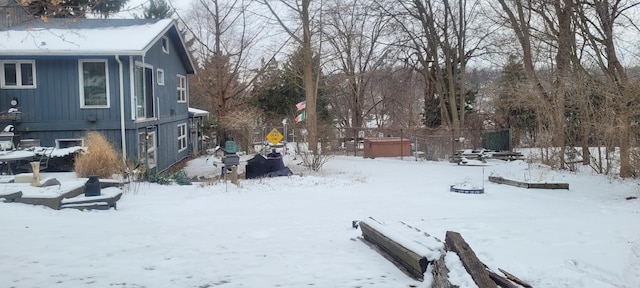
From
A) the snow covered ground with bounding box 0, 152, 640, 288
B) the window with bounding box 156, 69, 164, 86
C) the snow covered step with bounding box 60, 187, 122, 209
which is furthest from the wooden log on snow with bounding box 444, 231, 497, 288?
the window with bounding box 156, 69, 164, 86

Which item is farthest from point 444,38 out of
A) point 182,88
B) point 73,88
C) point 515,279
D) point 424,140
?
point 515,279

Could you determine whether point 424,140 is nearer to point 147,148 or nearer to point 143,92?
point 147,148

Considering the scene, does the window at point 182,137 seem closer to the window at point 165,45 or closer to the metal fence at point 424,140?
the metal fence at point 424,140

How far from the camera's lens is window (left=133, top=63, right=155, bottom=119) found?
1498 cm

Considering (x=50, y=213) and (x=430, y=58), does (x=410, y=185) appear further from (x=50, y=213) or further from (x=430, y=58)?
(x=430, y=58)

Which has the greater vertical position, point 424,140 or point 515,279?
point 424,140

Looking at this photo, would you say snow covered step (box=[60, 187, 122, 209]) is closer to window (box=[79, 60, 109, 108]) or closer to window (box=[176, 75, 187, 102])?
window (box=[79, 60, 109, 108])

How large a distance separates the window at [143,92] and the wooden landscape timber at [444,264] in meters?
11.2

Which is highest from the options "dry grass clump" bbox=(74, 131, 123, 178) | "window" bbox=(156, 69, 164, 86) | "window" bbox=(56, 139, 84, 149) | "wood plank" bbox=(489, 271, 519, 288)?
"window" bbox=(156, 69, 164, 86)

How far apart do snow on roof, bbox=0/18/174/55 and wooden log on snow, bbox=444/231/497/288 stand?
10781 mm

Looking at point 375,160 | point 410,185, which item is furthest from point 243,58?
point 410,185

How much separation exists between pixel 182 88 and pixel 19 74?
8.22 metres

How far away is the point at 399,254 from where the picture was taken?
507cm

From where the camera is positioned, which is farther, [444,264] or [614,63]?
[614,63]
